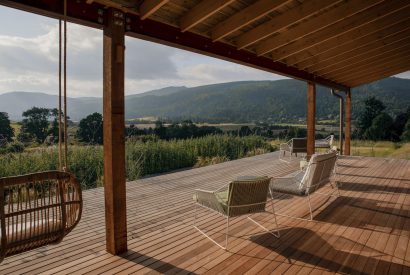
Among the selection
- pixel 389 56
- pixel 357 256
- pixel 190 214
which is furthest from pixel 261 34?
pixel 389 56

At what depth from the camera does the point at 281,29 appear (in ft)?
13.5

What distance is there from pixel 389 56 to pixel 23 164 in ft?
27.5

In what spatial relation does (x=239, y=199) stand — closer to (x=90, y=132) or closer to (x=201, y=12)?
(x=201, y=12)

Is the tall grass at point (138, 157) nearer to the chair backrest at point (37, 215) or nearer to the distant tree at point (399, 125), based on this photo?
the chair backrest at point (37, 215)

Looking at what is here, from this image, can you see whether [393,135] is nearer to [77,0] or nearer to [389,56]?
[389,56]

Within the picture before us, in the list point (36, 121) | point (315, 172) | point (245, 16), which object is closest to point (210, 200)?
point (315, 172)

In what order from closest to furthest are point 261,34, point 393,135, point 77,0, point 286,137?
point 77,0 → point 261,34 → point 286,137 → point 393,135

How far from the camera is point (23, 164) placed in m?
5.73

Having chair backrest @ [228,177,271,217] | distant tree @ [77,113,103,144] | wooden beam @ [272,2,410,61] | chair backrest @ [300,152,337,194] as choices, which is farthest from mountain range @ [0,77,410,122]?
chair backrest @ [228,177,271,217]

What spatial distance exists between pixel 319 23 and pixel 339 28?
60cm

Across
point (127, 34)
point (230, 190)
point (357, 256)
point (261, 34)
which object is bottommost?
point (357, 256)

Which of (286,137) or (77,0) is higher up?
(77,0)

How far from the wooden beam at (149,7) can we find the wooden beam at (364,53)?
4795 mm

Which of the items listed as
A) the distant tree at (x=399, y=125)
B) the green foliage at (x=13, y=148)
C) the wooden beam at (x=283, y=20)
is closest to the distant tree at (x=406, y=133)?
the distant tree at (x=399, y=125)
